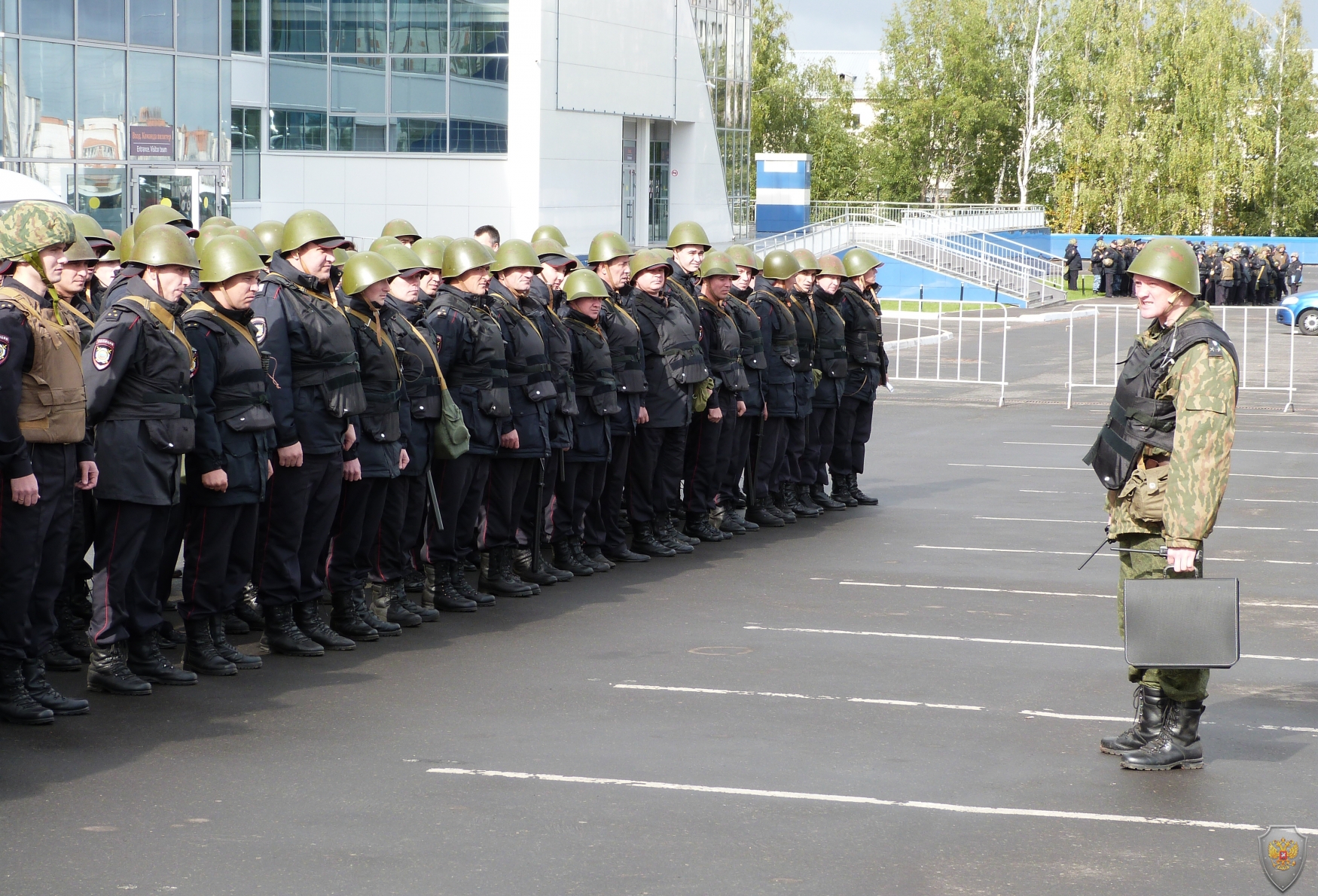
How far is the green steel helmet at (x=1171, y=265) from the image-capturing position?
679 centimetres

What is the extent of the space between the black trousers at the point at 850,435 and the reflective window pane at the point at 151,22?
17.5 meters

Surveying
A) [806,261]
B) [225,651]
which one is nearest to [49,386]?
[225,651]

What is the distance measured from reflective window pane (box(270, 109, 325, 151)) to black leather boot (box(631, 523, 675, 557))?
1242 inches

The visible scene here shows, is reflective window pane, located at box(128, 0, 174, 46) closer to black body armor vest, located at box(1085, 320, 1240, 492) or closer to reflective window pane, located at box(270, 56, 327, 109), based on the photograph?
reflective window pane, located at box(270, 56, 327, 109)

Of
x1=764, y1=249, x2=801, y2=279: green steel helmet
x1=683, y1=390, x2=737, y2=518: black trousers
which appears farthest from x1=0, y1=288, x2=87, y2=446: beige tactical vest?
x1=764, y1=249, x2=801, y2=279: green steel helmet

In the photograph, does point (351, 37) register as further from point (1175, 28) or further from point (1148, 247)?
point (1175, 28)

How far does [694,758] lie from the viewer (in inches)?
271

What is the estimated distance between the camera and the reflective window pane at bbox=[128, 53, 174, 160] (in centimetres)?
2723

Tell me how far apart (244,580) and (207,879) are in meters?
3.17

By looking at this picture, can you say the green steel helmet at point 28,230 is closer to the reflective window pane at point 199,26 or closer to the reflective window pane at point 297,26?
the reflective window pane at point 199,26

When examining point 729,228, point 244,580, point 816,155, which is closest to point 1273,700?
point 244,580

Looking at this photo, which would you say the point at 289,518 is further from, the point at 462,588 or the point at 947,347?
the point at 947,347

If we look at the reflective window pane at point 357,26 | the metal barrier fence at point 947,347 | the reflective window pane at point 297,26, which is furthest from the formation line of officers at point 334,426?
the reflective window pane at point 297,26

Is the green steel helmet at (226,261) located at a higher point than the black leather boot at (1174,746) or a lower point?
higher
